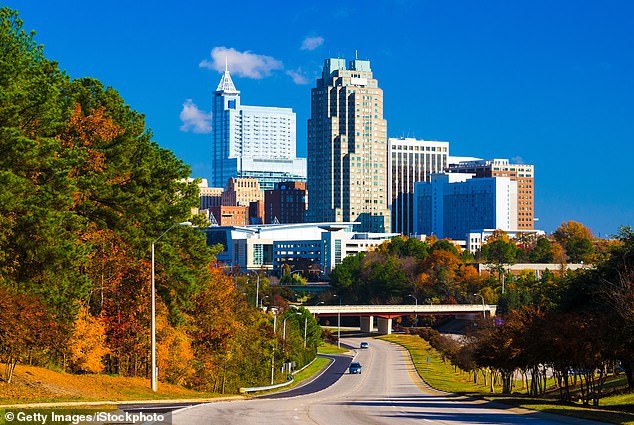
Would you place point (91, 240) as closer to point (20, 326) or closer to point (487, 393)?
point (20, 326)

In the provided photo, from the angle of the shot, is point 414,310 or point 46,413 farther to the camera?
point 414,310

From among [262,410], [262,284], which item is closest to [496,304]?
[262,284]

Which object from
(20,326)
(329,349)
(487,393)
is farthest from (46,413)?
(329,349)

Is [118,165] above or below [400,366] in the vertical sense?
above

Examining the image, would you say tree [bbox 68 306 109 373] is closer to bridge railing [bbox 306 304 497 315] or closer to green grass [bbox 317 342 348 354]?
green grass [bbox 317 342 348 354]

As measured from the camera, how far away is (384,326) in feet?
634

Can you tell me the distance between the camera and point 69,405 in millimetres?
34000

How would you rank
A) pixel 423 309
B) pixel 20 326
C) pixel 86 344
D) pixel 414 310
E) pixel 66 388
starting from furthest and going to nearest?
pixel 423 309 < pixel 414 310 < pixel 86 344 < pixel 66 388 < pixel 20 326

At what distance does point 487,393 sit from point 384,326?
124712 mm

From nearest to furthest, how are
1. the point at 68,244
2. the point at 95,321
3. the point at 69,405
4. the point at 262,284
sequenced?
the point at 69,405
the point at 68,244
the point at 95,321
the point at 262,284

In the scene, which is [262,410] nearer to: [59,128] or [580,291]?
[59,128]

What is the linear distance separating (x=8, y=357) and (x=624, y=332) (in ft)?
80.0

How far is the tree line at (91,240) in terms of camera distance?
43.8m

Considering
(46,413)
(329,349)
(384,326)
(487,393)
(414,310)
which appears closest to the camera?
(46,413)
